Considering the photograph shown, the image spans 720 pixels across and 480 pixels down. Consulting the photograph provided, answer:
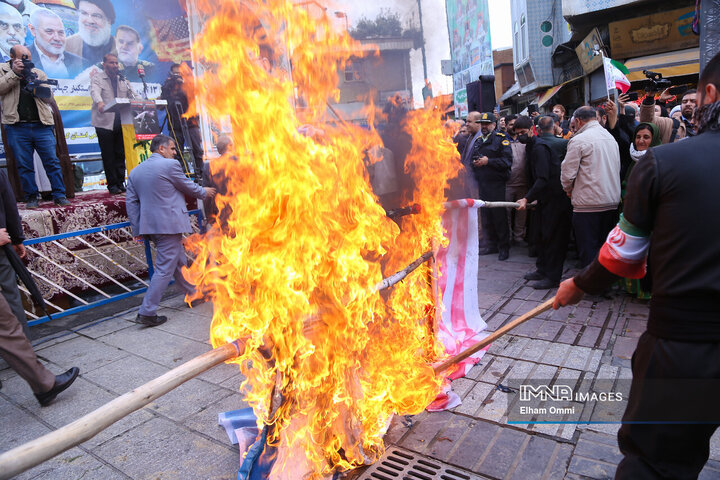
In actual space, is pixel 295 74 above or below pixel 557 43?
below

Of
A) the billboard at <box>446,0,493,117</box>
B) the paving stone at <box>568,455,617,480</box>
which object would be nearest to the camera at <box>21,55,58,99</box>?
the paving stone at <box>568,455,617,480</box>

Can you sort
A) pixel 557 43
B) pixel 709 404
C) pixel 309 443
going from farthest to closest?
1. pixel 557 43
2. pixel 309 443
3. pixel 709 404

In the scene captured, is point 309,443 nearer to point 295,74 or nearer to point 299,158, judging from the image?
point 299,158

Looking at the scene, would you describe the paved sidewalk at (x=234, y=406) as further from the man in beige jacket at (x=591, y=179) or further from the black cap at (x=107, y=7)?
the black cap at (x=107, y=7)

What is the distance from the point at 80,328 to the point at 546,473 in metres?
5.44

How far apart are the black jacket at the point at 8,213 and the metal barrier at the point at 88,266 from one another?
2.86 feet

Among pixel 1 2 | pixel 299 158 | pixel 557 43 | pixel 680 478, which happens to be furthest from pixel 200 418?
pixel 557 43

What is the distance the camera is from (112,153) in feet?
26.2

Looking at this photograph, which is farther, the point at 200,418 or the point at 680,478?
the point at 200,418

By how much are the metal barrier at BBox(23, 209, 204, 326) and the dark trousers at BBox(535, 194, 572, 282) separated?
17.9 feet

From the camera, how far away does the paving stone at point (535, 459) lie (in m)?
2.41

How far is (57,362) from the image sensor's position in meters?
4.42

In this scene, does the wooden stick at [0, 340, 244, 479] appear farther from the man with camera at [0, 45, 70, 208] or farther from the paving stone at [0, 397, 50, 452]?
the man with camera at [0, 45, 70, 208]

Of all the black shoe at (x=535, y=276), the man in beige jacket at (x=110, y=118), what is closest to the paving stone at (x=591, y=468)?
the black shoe at (x=535, y=276)
